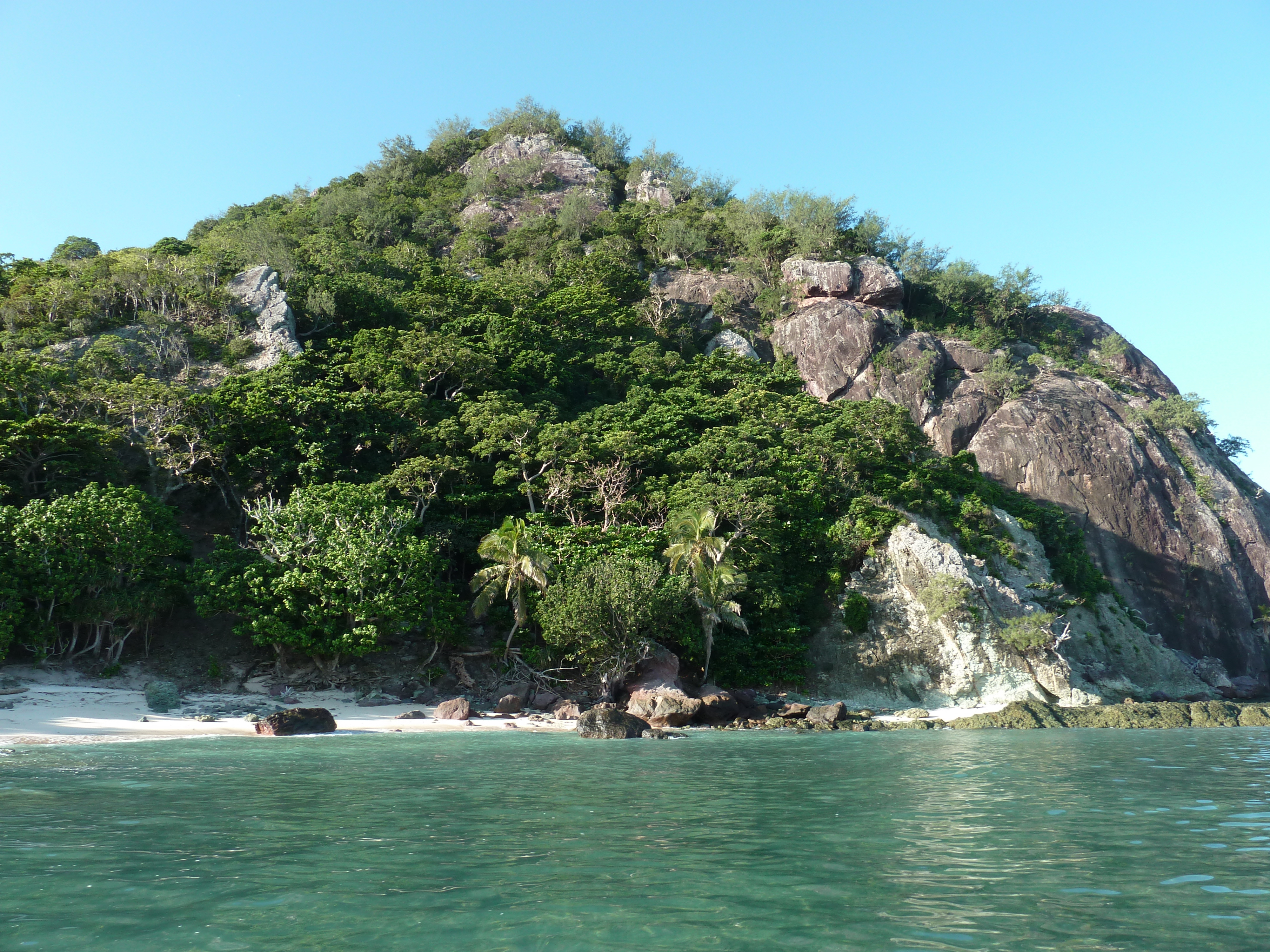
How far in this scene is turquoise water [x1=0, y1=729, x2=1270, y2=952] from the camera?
21.8ft

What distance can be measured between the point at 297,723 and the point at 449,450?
17.6 meters

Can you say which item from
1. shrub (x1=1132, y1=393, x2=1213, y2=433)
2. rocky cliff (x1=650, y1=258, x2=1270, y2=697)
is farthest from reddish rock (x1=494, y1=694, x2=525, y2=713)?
shrub (x1=1132, y1=393, x2=1213, y2=433)

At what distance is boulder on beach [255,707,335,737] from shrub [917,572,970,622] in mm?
24419

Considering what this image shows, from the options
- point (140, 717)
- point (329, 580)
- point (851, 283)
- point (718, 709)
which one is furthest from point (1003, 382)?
point (140, 717)

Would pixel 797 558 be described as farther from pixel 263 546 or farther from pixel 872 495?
pixel 263 546

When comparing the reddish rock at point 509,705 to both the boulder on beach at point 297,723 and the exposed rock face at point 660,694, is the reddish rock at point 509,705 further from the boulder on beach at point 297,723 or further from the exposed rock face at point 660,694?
the boulder on beach at point 297,723

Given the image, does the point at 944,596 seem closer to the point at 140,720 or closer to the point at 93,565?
the point at 140,720

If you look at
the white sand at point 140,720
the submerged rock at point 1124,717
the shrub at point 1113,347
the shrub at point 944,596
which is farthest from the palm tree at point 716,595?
the shrub at point 1113,347

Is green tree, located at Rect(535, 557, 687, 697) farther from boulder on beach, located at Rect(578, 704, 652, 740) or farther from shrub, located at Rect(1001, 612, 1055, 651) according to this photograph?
shrub, located at Rect(1001, 612, 1055, 651)

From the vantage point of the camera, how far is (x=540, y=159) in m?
83.3

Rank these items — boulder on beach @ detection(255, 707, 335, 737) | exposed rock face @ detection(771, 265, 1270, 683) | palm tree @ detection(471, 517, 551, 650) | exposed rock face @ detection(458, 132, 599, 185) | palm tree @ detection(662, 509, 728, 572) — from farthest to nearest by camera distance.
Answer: exposed rock face @ detection(458, 132, 599, 185), exposed rock face @ detection(771, 265, 1270, 683), palm tree @ detection(662, 509, 728, 572), palm tree @ detection(471, 517, 551, 650), boulder on beach @ detection(255, 707, 335, 737)

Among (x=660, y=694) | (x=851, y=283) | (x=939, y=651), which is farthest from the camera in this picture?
(x=851, y=283)

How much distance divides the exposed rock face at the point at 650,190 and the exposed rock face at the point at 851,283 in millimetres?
21014

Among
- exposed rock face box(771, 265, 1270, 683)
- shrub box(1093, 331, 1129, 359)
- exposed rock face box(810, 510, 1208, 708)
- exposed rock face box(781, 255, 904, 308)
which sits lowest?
exposed rock face box(810, 510, 1208, 708)
